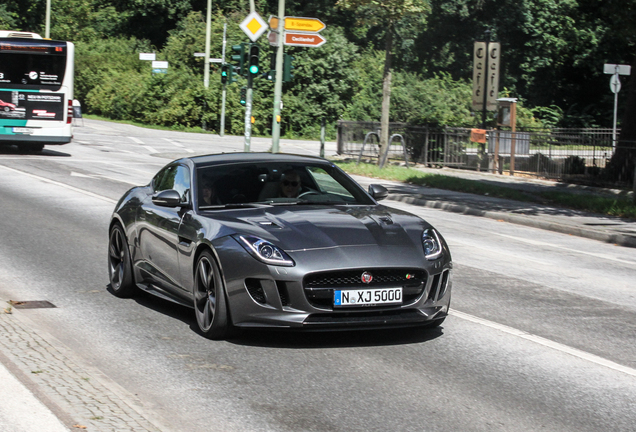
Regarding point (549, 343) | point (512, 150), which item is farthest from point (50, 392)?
point (512, 150)

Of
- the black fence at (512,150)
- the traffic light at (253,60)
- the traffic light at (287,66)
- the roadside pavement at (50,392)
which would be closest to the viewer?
the roadside pavement at (50,392)

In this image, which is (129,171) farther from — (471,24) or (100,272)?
(471,24)

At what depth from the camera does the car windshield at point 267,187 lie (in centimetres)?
726

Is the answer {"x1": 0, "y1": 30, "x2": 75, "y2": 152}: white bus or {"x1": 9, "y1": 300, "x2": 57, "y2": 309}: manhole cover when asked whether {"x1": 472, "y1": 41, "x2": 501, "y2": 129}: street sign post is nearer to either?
{"x1": 0, "y1": 30, "x2": 75, "y2": 152}: white bus

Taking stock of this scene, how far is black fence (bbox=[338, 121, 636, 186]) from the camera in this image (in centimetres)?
2381

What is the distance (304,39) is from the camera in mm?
27219

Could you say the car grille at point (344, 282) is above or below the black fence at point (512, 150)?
below

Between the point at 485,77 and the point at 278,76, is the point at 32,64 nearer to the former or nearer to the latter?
the point at 278,76

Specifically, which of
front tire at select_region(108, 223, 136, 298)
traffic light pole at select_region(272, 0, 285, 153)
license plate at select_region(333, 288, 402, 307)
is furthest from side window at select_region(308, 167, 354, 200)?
traffic light pole at select_region(272, 0, 285, 153)

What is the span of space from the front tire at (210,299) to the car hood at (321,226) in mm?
285

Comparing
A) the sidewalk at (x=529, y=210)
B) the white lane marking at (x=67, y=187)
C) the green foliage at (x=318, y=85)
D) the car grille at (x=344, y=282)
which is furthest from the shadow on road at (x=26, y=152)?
the car grille at (x=344, y=282)

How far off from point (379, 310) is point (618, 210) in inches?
498

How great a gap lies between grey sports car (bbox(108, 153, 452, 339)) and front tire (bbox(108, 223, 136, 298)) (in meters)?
0.33

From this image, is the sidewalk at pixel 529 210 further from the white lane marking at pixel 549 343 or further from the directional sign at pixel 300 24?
the white lane marking at pixel 549 343
